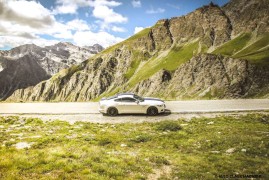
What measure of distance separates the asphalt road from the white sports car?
1.79 meters

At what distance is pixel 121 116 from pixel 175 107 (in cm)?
587

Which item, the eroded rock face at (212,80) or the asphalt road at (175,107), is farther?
the eroded rock face at (212,80)

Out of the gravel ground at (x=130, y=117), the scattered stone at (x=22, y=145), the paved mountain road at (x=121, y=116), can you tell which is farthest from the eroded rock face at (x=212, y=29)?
the scattered stone at (x=22, y=145)

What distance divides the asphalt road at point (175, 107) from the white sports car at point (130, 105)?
1793mm

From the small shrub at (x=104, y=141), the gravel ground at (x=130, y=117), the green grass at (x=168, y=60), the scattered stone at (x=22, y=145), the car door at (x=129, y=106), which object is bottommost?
the scattered stone at (x=22, y=145)

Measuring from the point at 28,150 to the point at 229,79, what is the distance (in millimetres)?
82544

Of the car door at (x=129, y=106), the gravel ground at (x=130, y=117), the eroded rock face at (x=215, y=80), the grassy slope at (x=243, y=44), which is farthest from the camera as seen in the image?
the grassy slope at (x=243, y=44)

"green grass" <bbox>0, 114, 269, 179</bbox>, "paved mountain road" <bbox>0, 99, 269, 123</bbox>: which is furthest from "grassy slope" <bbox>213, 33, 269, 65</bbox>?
"green grass" <bbox>0, 114, 269, 179</bbox>

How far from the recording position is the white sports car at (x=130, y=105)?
2317 centimetres

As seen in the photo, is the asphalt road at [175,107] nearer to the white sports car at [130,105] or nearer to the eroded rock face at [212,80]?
the white sports car at [130,105]

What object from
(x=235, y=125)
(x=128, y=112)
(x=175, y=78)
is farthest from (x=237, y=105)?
(x=175, y=78)

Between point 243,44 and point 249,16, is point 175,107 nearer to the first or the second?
point 243,44

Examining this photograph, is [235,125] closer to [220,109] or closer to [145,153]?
[220,109]

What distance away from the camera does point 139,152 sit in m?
12.4
